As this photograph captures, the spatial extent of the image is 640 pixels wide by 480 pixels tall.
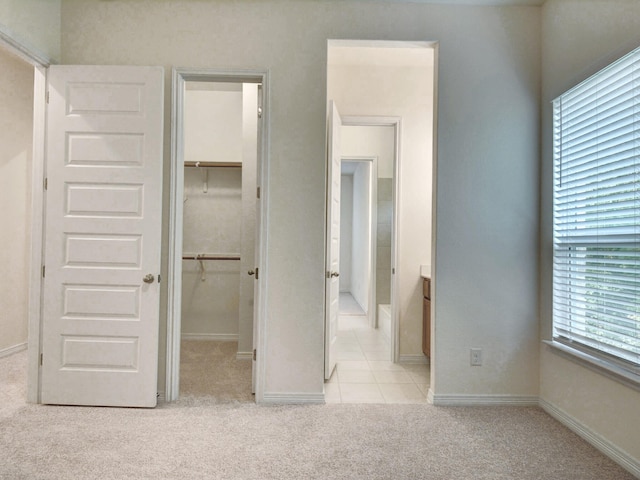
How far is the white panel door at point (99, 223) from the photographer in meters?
2.50

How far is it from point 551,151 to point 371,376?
2194 millimetres

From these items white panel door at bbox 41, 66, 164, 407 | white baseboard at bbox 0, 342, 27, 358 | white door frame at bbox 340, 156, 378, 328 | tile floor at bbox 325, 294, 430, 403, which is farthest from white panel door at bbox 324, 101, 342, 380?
white baseboard at bbox 0, 342, 27, 358

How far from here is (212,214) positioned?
438 centimetres

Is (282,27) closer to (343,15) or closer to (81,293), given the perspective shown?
(343,15)

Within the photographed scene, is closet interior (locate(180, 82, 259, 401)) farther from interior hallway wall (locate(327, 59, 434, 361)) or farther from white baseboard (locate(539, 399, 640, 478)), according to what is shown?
white baseboard (locate(539, 399, 640, 478))

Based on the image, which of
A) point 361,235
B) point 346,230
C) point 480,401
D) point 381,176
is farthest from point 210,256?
point 346,230

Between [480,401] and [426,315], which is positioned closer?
[480,401]

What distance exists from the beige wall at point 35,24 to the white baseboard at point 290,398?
8.94 feet

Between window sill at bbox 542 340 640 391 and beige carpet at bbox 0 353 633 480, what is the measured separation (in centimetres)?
44

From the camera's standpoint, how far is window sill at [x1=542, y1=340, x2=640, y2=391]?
1.88 m

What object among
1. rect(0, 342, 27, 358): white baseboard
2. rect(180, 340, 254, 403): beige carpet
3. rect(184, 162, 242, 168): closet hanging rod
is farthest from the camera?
rect(184, 162, 242, 168): closet hanging rod

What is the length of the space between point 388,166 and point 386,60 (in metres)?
1.69

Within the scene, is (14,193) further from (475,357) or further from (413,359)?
(475,357)

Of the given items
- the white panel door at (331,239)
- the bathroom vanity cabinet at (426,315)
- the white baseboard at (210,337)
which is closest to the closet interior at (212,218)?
the white baseboard at (210,337)
